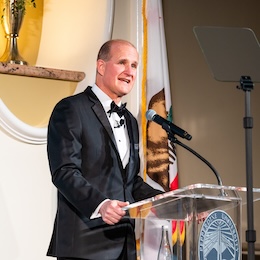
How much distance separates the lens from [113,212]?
105 inches

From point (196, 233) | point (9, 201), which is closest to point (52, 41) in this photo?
point (9, 201)

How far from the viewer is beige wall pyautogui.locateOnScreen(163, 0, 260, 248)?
4.64 meters

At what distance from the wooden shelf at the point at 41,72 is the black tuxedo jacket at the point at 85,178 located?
925 millimetres

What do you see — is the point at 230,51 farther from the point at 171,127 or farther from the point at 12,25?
the point at 12,25

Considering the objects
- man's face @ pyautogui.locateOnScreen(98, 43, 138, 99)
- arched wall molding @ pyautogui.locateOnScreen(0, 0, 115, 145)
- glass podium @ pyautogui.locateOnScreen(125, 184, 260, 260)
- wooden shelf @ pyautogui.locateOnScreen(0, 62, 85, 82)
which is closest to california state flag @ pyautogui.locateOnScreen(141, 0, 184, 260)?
arched wall molding @ pyautogui.locateOnScreen(0, 0, 115, 145)

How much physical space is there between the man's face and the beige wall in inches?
56.1

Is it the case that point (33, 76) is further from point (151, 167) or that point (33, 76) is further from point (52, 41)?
point (151, 167)

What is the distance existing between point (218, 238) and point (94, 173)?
1.96ft

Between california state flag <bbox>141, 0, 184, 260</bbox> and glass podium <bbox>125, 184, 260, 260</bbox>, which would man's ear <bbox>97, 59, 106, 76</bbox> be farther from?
california state flag <bbox>141, 0, 184, 260</bbox>

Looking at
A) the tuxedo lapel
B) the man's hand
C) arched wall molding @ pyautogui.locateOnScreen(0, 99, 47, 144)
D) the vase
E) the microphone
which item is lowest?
the man's hand

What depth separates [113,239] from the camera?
2908 mm

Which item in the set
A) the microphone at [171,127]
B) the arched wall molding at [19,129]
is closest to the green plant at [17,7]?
the arched wall molding at [19,129]

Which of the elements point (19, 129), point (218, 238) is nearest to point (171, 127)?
point (218, 238)

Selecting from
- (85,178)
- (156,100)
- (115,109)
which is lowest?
(85,178)
